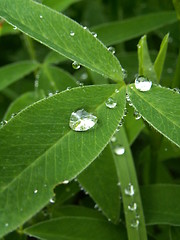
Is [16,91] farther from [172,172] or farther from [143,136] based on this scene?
[172,172]

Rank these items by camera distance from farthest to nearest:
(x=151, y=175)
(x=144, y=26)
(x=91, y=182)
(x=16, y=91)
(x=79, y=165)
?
(x=16, y=91)
(x=144, y=26)
(x=151, y=175)
(x=91, y=182)
(x=79, y=165)

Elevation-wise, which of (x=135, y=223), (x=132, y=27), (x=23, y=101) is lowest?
(x=135, y=223)

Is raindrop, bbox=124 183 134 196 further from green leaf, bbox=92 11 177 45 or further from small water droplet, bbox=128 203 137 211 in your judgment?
green leaf, bbox=92 11 177 45

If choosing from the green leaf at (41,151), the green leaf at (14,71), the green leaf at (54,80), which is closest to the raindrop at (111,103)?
the green leaf at (41,151)

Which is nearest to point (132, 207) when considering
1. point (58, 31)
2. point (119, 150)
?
point (119, 150)

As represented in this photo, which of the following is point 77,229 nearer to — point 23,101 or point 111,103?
point 111,103

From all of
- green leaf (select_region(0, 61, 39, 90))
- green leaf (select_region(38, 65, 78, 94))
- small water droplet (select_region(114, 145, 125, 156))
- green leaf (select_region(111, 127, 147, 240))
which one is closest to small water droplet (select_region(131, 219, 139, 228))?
green leaf (select_region(111, 127, 147, 240))

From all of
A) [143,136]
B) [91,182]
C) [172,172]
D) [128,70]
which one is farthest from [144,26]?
[91,182]
